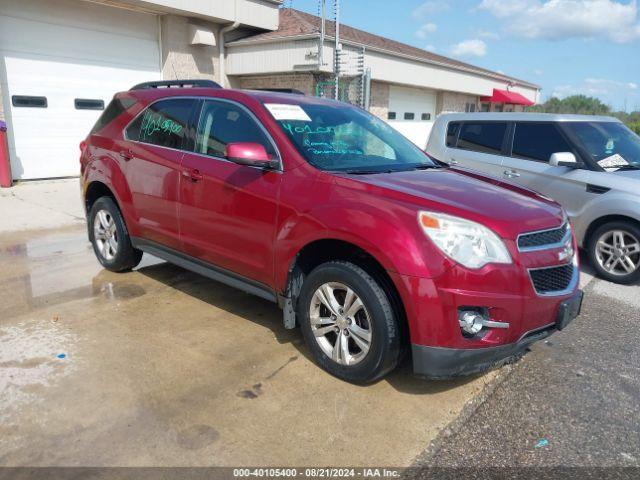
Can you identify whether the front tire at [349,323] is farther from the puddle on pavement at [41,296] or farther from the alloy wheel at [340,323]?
the puddle on pavement at [41,296]

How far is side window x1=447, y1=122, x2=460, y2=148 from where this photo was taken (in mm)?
7102

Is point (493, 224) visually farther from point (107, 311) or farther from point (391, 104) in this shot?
point (391, 104)

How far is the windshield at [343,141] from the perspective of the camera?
3504 millimetres

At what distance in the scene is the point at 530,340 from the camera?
294cm

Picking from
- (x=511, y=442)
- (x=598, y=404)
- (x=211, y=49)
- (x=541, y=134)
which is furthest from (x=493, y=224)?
(x=211, y=49)

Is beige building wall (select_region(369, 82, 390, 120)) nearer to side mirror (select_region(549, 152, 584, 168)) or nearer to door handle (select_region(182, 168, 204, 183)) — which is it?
side mirror (select_region(549, 152, 584, 168))

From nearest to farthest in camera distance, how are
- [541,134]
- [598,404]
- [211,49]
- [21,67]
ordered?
[598,404] → [541,134] → [21,67] → [211,49]

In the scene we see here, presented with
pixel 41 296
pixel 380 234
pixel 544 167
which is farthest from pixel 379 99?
pixel 380 234

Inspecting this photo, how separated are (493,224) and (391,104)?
→ 51.9ft

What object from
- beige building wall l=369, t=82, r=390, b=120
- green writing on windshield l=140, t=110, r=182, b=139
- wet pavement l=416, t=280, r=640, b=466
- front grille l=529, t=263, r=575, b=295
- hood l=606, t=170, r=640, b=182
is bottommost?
wet pavement l=416, t=280, r=640, b=466

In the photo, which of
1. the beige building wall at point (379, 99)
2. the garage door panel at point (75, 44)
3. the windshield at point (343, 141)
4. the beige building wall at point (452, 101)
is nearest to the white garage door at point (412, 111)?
the beige building wall at point (452, 101)

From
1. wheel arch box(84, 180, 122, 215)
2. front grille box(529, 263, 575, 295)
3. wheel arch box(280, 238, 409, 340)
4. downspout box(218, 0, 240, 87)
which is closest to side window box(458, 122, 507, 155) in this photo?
front grille box(529, 263, 575, 295)

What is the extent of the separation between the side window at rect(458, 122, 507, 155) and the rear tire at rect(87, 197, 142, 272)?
4.47m

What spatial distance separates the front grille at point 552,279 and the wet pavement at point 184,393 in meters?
0.78
